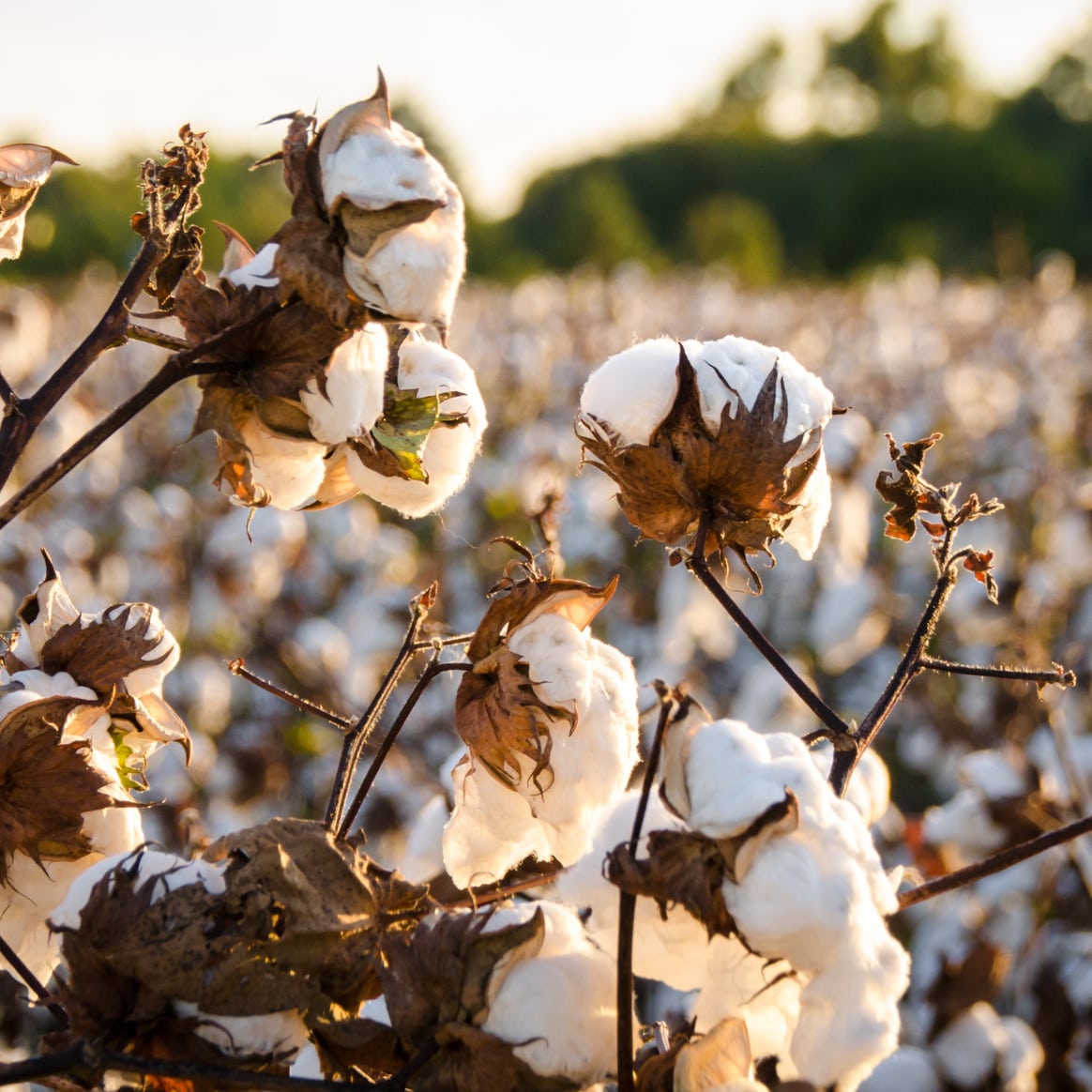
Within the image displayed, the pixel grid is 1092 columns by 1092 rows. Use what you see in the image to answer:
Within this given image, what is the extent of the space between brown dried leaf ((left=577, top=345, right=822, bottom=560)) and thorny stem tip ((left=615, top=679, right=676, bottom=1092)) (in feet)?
0.51

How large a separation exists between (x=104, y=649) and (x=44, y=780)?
0.08m

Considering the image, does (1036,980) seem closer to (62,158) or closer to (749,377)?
(749,377)

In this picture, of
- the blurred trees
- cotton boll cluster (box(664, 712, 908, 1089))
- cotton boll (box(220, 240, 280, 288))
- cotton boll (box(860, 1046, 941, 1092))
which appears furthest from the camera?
the blurred trees

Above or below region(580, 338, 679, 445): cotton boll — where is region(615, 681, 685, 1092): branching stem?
below

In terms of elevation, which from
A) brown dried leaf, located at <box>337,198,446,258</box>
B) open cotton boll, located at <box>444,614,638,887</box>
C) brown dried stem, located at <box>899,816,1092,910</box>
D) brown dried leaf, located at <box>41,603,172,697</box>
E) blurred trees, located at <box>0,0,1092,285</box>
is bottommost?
brown dried stem, located at <box>899,816,1092,910</box>

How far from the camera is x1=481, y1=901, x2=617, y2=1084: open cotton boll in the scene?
61cm

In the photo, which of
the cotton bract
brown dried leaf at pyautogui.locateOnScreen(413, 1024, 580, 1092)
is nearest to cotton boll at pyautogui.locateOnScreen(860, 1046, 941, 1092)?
brown dried leaf at pyautogui.locateOnScreen(413, 1024, 580, 1092)

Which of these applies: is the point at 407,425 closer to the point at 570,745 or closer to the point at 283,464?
the point at 283,464

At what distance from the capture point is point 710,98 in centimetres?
3678

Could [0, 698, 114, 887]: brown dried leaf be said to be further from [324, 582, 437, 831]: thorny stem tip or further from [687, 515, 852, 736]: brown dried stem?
[687, 515, 852, 736]: brown dried stem

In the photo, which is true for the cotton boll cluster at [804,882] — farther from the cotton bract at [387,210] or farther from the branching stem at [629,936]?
the cotton bract at [387,210]

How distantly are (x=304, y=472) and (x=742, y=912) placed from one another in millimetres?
323

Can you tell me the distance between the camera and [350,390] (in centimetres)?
68

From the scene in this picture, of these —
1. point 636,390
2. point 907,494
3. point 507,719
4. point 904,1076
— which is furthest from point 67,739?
point 904,1076
